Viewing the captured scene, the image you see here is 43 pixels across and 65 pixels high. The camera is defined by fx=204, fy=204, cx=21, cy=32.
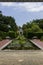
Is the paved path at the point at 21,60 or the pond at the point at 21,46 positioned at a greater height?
the paved path at the point at 21,60

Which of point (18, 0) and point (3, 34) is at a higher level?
point (18, 0)

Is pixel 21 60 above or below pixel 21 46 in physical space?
above

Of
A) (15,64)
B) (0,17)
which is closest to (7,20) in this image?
(0,17)

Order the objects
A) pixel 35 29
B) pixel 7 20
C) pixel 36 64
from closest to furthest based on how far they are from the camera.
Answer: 1. pixel 36 64
2. pixel 35 29
3. pixel 7 20

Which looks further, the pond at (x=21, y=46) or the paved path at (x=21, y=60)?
the pond at (x=21, y=46)

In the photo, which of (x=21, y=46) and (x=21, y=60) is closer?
(x=21, y=60)

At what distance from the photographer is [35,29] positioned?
143 feet

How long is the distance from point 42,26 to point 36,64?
46.6 m

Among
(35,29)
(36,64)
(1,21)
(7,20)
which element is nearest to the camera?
(36,64)

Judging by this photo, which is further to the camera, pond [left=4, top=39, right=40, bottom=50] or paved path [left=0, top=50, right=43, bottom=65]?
pond [left=4, top=39, right=40, bottom=50]

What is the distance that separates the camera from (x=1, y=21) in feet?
157

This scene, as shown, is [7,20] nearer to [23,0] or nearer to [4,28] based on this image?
[4,28]

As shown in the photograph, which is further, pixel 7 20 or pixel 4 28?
pixel 7 20

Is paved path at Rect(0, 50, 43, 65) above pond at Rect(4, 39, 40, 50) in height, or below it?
above
